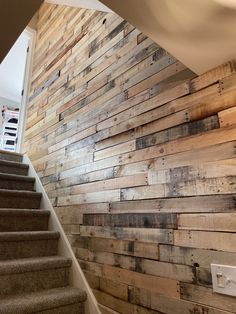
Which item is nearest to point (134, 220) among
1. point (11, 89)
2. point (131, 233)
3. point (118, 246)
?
point (131, 233)

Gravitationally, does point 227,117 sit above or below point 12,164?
below

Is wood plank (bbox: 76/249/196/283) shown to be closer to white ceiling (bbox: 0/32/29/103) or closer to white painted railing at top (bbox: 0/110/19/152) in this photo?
white ceiling (bbox: 0/32/29/103)

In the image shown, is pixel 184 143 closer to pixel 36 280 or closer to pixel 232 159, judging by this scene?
pixel 232 159

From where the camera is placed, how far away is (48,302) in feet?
5.12

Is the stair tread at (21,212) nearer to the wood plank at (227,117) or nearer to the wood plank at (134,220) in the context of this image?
the wood plank at (134,220)

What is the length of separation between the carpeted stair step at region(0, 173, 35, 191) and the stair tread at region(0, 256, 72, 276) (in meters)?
0.93

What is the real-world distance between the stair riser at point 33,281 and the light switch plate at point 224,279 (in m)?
1.21

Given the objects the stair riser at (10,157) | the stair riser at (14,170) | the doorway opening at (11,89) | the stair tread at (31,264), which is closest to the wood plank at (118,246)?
the stair tread at (31,264)

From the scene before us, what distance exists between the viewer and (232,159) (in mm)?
1114

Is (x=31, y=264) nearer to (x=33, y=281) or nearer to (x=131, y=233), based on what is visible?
(x=33, y=281)

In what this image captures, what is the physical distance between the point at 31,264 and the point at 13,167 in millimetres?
1417

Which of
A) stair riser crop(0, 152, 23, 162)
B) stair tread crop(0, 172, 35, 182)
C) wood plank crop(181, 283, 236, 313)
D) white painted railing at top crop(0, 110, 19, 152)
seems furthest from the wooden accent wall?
white painted railing at top crop(0, 110, 19, 152)

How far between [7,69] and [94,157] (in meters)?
4.32

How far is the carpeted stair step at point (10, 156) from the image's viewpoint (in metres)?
3.08
